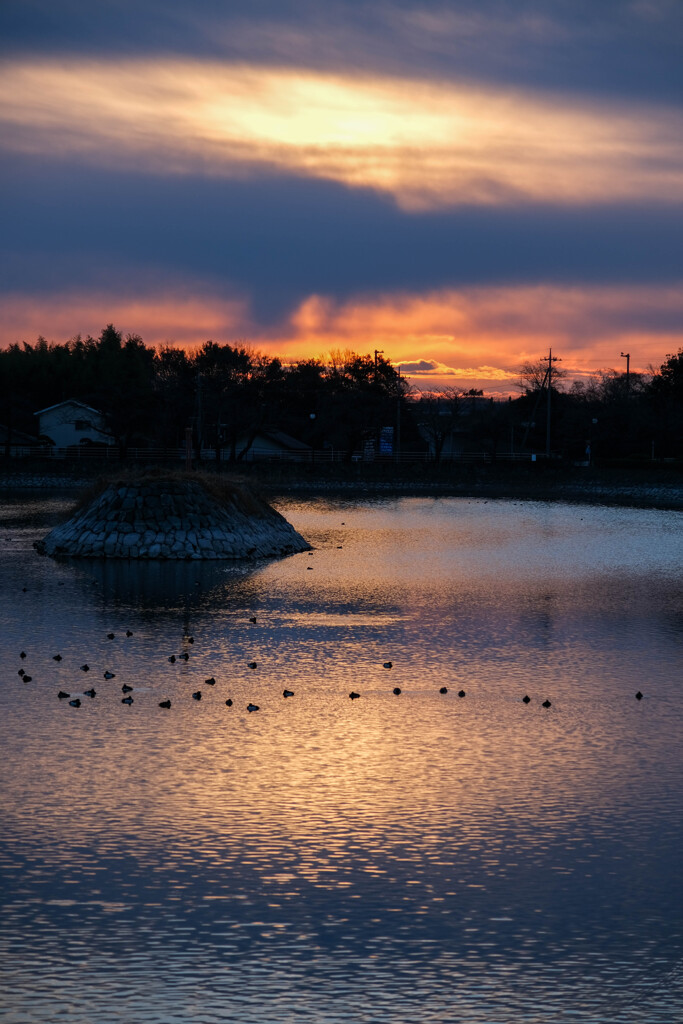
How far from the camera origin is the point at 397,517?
4931 cm

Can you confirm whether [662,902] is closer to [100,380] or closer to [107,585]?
[107,585]

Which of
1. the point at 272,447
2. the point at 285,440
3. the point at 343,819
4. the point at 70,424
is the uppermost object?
the point at 70,424

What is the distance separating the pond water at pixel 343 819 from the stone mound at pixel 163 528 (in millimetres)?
10328

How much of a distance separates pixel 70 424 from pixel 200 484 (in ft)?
279

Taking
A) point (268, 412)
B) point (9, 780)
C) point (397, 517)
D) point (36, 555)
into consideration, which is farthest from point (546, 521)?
point (268, 412)

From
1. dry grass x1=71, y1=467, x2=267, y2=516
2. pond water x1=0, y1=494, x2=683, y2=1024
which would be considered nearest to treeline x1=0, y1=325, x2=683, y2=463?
dry grass x1=71, y1=467, x2=267, y2=516

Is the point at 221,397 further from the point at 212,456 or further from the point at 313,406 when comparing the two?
the point at 313,406

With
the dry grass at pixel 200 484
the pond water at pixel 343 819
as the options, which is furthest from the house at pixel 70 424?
the pond water at pixel 343 819

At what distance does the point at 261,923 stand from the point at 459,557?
24848mm

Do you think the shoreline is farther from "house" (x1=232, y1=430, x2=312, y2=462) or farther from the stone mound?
the stone mound

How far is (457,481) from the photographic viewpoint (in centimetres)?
9269

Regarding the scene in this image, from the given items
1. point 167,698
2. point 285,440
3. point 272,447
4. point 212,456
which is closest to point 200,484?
point 167,698

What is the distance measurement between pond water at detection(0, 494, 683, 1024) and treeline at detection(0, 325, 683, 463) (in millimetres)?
78925

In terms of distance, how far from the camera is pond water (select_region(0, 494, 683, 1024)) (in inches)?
238
